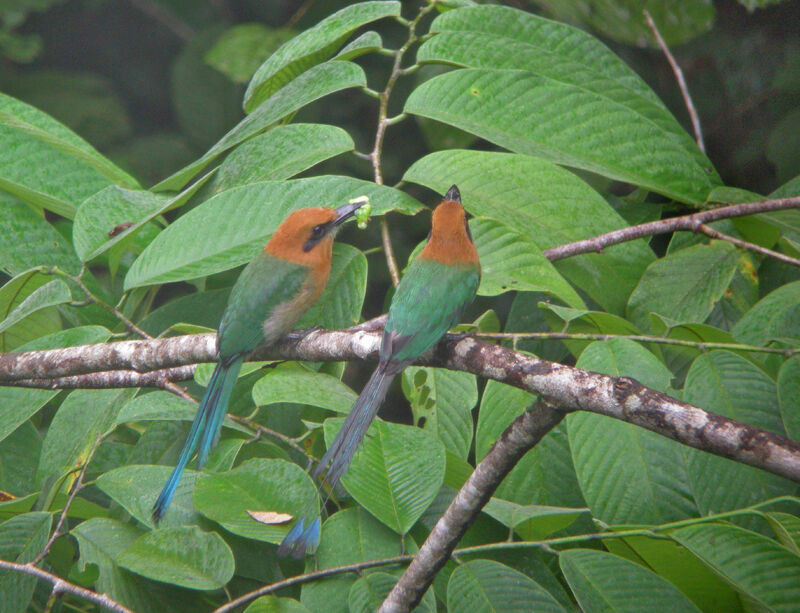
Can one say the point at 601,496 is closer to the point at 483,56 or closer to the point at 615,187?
the point at 483,56

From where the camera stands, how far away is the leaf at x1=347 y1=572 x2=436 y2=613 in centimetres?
137

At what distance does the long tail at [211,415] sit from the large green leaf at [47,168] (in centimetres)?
78

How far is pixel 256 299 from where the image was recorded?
2102mm

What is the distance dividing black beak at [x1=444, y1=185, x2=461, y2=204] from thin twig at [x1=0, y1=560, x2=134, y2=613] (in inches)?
48.2

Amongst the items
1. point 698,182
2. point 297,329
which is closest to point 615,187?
point 698,182

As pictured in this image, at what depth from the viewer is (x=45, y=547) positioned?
160 cm

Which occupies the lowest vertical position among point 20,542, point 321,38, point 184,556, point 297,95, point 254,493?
point 20,542

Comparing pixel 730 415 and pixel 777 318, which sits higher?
pixel 777 318

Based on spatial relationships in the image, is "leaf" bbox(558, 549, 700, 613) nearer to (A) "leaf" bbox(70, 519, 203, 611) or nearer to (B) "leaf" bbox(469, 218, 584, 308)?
(B) "leaf" bbox(469, 218, 584, 308)

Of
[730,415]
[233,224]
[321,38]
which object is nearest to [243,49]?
[321,38]

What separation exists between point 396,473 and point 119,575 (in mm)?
634

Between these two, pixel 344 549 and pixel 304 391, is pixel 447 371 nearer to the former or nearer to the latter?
pixel 304 391

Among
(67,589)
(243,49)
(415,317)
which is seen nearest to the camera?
(67,589)

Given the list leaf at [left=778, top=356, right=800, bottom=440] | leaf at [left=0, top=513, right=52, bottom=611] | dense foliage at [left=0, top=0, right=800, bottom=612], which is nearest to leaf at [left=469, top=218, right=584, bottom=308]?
dense foliage at [left=0, top=0, right=800, bottom=612]
